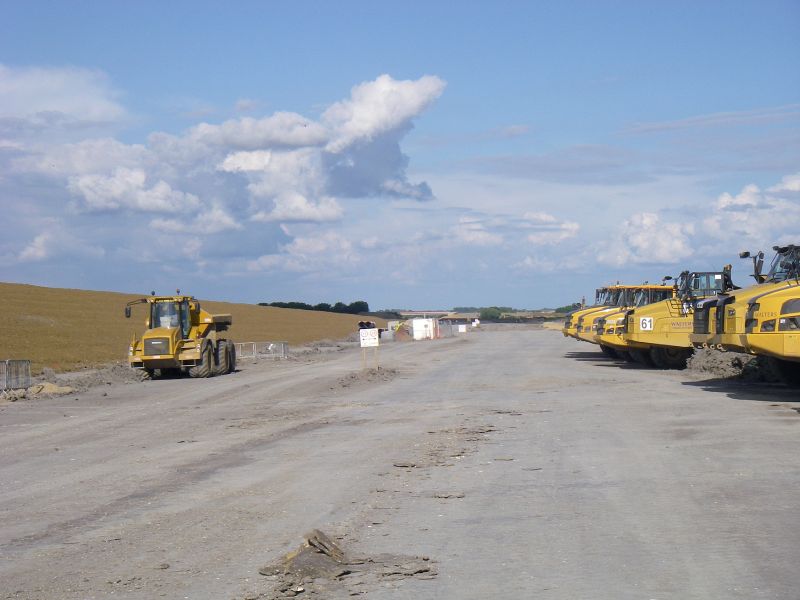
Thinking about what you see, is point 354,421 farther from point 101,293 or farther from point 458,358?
point 101,293

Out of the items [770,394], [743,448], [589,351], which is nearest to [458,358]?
[589,351]

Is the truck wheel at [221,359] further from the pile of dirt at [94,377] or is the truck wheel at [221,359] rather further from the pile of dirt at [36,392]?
the pile of dirt at [36,392]

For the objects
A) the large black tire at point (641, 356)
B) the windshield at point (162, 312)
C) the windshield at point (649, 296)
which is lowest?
the large black tire at point (641, 356)

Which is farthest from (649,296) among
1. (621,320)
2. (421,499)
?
(421,499)

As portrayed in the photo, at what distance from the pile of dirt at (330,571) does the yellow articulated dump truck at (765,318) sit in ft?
39.2

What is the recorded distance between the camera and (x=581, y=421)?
1619 centimetres

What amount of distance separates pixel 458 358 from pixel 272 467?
2678 cm

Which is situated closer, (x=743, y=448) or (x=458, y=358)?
(x=743, y=448)

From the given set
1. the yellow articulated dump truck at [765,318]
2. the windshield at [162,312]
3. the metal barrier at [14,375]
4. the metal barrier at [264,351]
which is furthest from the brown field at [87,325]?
the yellow articulated dump truck at [765,318]

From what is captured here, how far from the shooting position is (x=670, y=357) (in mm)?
29562

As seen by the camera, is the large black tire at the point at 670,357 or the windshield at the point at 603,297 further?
the windshield at the point at 603,297

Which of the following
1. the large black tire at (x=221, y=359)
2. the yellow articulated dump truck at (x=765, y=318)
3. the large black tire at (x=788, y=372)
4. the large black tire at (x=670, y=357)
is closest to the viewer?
the yellow articulated dump truck at (x=765, y=318)

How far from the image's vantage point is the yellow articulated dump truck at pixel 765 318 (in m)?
17.2

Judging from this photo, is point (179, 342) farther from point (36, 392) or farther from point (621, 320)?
point (621, 320)
